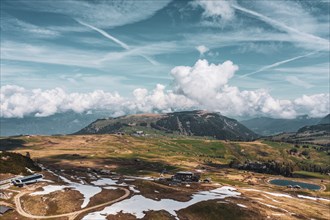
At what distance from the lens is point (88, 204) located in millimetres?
127562

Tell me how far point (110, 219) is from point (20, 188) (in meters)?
56.5

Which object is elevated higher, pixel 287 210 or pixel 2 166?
pixel 2 166

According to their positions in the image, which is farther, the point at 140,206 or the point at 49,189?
the point at 49,189

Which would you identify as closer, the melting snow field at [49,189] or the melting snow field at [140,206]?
the melting snow field at [140,206]

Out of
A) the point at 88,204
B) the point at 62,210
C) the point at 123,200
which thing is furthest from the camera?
the point at 123,200

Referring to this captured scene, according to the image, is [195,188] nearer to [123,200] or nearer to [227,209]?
[227,209]

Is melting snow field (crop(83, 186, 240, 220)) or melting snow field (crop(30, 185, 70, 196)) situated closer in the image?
melting snow field (crop(83, 186, 240, 220))

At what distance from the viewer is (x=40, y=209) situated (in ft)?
389

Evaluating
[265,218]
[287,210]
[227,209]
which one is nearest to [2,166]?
[227,209]

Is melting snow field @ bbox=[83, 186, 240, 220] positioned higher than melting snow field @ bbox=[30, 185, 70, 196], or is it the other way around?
melting snow field @ bbox=[30, 185, 70, 196]

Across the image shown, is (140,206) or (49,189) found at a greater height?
(49,189)

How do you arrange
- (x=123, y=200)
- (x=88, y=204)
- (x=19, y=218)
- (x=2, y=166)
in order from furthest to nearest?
1. (x=2, y=166)
2. (x=123, y=200)
3. (x=88, y=204)
4. (x=19, y=218)

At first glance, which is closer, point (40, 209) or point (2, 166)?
point (40, 209)

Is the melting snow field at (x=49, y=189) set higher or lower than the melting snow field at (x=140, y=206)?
higher
